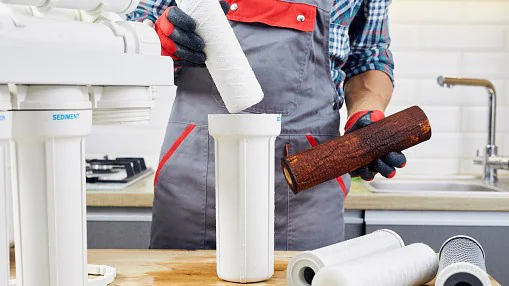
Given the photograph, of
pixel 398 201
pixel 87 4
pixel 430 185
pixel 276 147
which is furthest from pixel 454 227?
pixel 87 4

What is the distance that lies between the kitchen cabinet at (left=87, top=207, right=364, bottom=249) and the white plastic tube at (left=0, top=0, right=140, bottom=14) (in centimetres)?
107

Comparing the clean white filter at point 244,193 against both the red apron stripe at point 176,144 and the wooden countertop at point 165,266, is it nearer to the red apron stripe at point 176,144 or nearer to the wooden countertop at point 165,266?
the wooden countertop at point 165,266

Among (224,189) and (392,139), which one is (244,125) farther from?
(392,139)

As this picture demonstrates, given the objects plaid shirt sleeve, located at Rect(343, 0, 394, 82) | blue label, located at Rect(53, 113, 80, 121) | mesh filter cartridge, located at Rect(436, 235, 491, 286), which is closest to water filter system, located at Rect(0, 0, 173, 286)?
blue label, located at Rect(53, 113, 80, 121)

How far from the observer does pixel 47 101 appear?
66cm

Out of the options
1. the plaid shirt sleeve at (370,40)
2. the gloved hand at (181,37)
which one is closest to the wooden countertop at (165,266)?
the gloved hand at (181,37)

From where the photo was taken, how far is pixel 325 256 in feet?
2.66

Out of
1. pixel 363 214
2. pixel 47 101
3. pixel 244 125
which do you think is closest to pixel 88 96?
pixel 47 101

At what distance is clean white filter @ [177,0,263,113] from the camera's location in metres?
0.86

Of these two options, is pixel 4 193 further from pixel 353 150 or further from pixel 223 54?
pixel 353 150

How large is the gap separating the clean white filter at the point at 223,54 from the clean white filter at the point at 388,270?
0.80 ft

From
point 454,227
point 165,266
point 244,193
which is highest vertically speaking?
point 244,193

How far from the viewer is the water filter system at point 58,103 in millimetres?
642

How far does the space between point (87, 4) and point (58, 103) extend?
12cm
